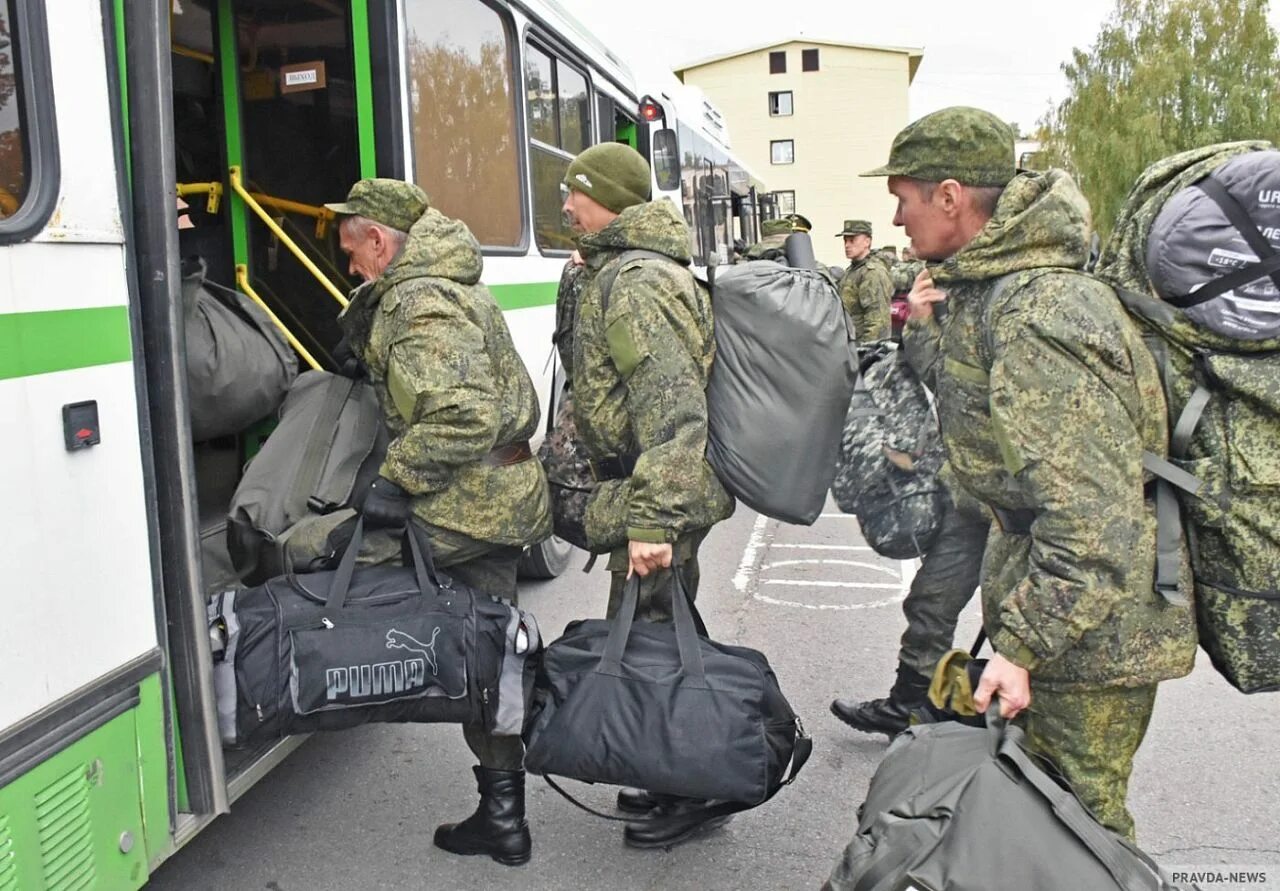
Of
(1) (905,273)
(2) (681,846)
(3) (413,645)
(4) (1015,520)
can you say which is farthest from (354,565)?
(1) (905,273)

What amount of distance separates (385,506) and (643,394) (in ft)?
2.36

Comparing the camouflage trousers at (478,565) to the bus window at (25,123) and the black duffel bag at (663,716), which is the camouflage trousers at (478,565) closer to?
the black duffel bag at (663,716)

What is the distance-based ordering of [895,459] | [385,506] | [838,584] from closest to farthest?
[385,506] < [895,459] < [838,584]

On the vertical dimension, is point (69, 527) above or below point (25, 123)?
below

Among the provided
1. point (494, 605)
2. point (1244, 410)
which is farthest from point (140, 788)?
point (1244, 410)

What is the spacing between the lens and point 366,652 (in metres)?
2.65

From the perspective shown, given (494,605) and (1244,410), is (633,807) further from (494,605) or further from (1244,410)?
(1244,410)

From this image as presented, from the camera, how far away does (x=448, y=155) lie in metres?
4.07

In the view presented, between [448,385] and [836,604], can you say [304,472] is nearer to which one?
[448,385]

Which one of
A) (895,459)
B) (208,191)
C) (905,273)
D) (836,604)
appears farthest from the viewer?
(905,273)

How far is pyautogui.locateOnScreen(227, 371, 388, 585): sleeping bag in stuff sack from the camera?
2938mm

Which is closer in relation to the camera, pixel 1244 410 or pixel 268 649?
pixel 1244 410

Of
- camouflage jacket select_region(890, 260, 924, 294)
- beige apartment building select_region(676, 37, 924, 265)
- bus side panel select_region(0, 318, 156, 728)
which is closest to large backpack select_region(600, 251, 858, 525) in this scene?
bus side panel select_region(0, 318, 156, 728)

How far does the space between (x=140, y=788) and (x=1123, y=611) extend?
203cm
